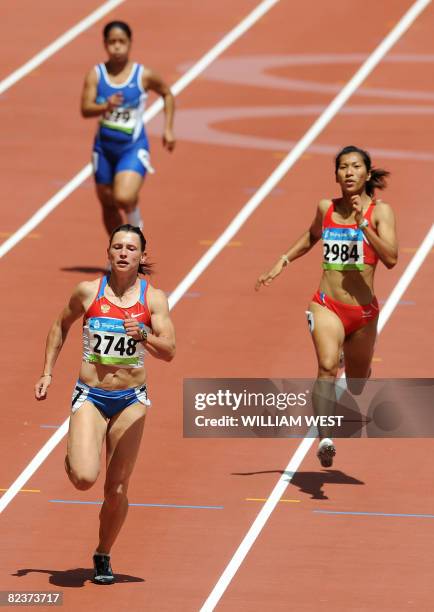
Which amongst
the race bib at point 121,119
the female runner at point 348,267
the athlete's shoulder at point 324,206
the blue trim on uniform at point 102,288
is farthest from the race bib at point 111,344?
the race bib at point 121,119

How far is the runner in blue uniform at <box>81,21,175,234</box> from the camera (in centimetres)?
1864

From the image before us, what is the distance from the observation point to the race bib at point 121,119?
18.7 metres

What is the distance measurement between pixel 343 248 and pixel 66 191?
27.8 feet

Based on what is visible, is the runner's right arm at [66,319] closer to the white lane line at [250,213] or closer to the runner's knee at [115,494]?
the runner's knee at [115,494]

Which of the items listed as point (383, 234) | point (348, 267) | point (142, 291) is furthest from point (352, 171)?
point (142, 291)

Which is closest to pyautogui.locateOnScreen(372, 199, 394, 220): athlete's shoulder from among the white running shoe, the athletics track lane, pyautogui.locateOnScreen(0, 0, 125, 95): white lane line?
the white running shoe

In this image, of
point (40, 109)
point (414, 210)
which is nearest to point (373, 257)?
point (414, 210)

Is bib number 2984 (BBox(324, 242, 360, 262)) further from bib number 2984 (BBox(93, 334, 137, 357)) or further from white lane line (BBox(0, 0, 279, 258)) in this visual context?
white lane line (BBox(0, 0, 279, 258))

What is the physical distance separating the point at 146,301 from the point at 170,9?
58.6ft

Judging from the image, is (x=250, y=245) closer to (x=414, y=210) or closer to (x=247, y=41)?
(x=414, y=210)

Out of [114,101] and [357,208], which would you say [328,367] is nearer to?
[357,208]

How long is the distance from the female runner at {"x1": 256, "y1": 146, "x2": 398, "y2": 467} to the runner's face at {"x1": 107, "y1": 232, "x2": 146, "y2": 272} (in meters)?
2.60

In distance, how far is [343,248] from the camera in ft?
44.5

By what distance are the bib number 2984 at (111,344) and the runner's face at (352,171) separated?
9.30 feet
